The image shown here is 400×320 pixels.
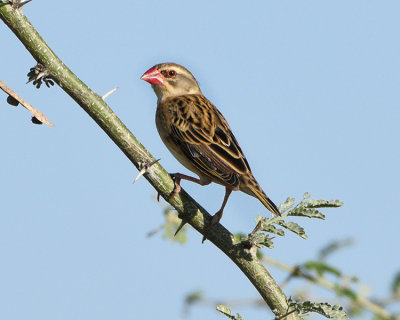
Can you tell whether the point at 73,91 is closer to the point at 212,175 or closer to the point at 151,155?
the point at 151,155

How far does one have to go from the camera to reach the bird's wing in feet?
22.1

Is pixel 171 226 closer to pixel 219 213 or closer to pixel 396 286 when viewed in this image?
pixel 219 213

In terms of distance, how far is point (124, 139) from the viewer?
14.5 feet

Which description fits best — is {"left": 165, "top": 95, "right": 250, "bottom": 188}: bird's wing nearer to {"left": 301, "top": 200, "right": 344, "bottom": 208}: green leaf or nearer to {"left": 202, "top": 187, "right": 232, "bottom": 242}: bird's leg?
{"left": 202, "top": 187, "right": 232, "bottom": 242}: bird's leg

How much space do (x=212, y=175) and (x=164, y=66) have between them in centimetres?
278

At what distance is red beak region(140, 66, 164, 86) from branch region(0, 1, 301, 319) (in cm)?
403

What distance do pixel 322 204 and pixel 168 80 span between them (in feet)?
16.0

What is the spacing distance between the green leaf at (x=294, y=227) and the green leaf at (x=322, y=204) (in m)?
0.15

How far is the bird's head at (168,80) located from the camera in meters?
8.78

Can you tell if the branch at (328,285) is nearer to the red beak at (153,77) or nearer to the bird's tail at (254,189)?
the bird's tail at (254,189)

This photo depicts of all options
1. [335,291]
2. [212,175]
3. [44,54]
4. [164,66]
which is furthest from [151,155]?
[164,66]

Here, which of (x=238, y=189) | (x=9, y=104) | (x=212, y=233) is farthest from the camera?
(x=238, y=189)

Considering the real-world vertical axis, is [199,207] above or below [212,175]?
below

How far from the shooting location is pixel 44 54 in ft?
14.1
